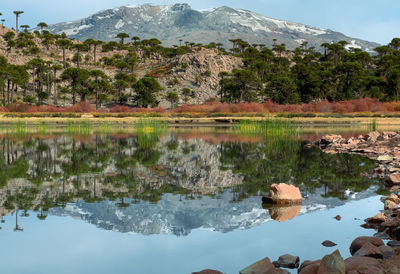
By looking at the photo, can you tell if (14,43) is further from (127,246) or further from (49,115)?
(127,246)

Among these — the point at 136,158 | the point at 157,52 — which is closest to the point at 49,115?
the point at 136,158

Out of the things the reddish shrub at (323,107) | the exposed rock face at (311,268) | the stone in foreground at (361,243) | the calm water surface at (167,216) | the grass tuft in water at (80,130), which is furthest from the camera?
the reddish shrub at (323,107)

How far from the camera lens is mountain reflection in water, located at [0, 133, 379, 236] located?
6.05 metres

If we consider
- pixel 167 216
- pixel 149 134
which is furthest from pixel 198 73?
pixel 167 216

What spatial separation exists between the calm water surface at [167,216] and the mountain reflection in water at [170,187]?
0.07ft

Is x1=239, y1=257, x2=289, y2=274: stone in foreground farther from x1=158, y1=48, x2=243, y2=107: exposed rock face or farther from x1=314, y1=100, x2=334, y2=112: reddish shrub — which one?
x1=158, y1=48, x2=243, y2=107: exposed rock face

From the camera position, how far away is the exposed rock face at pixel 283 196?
22.7ft

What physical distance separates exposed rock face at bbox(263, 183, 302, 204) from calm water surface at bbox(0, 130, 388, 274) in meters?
0.22

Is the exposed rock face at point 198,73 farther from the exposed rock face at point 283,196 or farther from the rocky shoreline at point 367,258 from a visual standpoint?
the rocky shoreline at point 367,258

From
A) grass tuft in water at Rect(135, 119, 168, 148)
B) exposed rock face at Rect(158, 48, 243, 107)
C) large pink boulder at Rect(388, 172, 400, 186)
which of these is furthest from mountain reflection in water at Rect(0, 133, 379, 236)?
exposed rock face at Rect(158, 48, 243, 107)

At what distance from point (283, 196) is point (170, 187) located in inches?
104

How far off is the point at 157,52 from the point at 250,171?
527 ft

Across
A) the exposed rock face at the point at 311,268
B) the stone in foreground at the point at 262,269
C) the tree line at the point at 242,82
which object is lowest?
the stone in foreground at the point at 262,269

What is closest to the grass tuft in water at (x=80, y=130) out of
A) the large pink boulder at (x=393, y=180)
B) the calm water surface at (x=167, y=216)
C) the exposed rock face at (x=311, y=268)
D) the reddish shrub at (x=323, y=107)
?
the calm water surface at (x=167, y=216)
